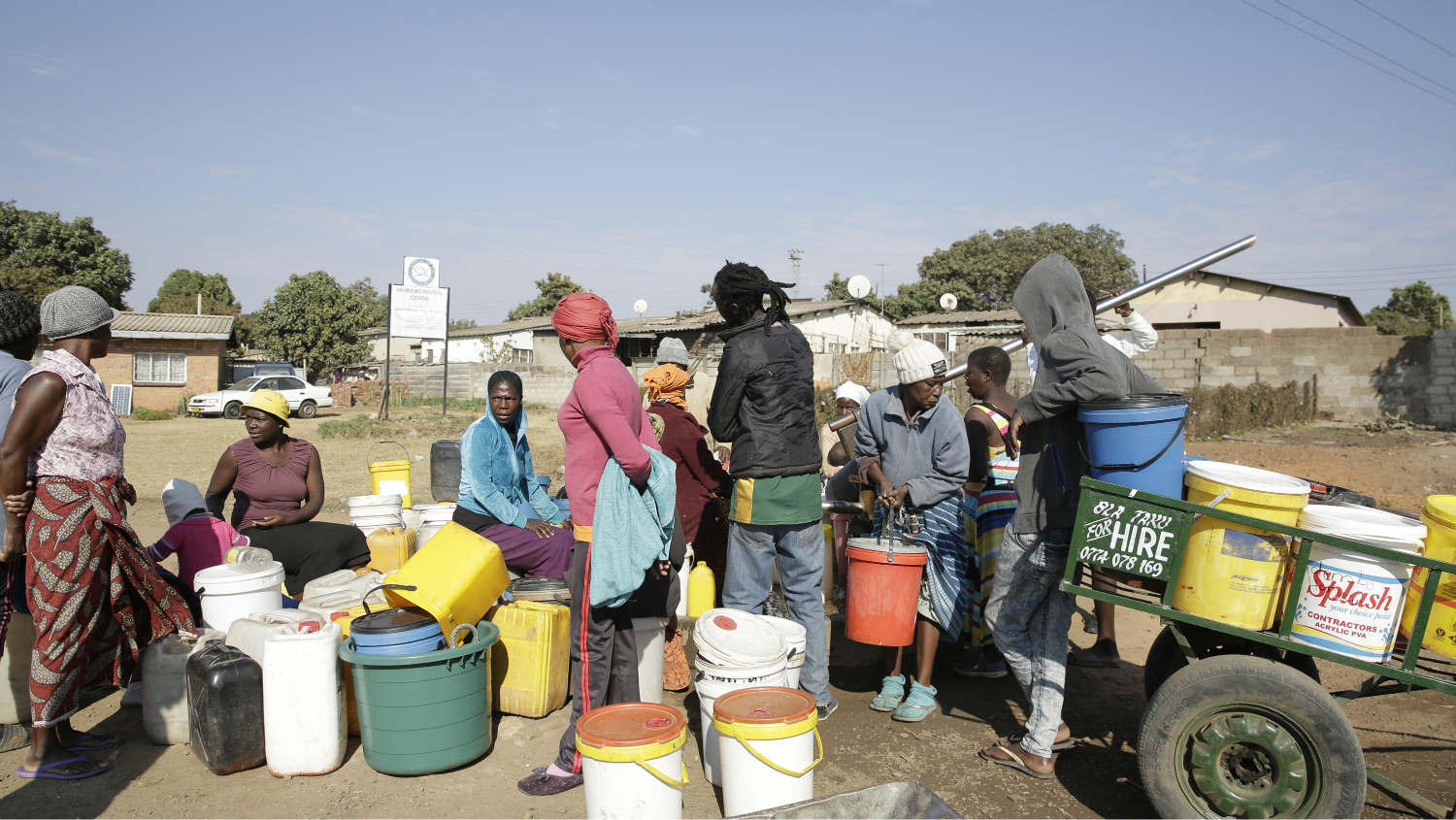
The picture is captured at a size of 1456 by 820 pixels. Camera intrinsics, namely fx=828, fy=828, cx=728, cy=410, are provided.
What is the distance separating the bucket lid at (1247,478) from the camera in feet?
9.85

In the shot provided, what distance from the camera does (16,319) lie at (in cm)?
393

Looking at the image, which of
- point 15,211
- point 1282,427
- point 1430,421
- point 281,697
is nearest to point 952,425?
point 281,697

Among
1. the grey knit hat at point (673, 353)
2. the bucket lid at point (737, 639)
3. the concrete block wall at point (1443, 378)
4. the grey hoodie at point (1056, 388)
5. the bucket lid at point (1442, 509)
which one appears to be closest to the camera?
the bucket lid at point (1442, 509)

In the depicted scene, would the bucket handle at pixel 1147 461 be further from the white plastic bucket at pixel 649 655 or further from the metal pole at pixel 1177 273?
the white plastic bucket at pixel 649 655

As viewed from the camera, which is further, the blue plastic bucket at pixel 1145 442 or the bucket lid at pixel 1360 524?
the blue plastic bucket at pixel 1145 442

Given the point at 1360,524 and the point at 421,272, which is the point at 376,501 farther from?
the point at 421,272

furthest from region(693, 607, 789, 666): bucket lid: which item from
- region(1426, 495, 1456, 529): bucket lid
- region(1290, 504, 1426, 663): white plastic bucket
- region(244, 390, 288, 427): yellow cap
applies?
region(244, 390, 288, 427): yellow cap

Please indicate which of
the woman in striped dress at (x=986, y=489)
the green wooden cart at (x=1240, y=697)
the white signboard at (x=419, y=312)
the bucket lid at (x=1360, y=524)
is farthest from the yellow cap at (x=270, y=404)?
the white signboard at (x=419, y=312)

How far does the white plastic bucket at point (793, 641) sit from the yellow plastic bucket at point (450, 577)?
130cm

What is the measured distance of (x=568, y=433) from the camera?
3.66 m

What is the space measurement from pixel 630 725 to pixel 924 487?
217 centimetres

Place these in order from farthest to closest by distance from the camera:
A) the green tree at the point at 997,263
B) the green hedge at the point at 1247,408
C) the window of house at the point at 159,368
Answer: the green tree at the point at 997,263 < the window of house at the point at 159,368 < the green hedge at the point at 1247,408

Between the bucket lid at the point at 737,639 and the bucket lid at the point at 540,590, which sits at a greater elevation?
the bucket lid at the point at 737,639

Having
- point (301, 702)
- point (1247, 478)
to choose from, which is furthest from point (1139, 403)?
point (301, 702)
